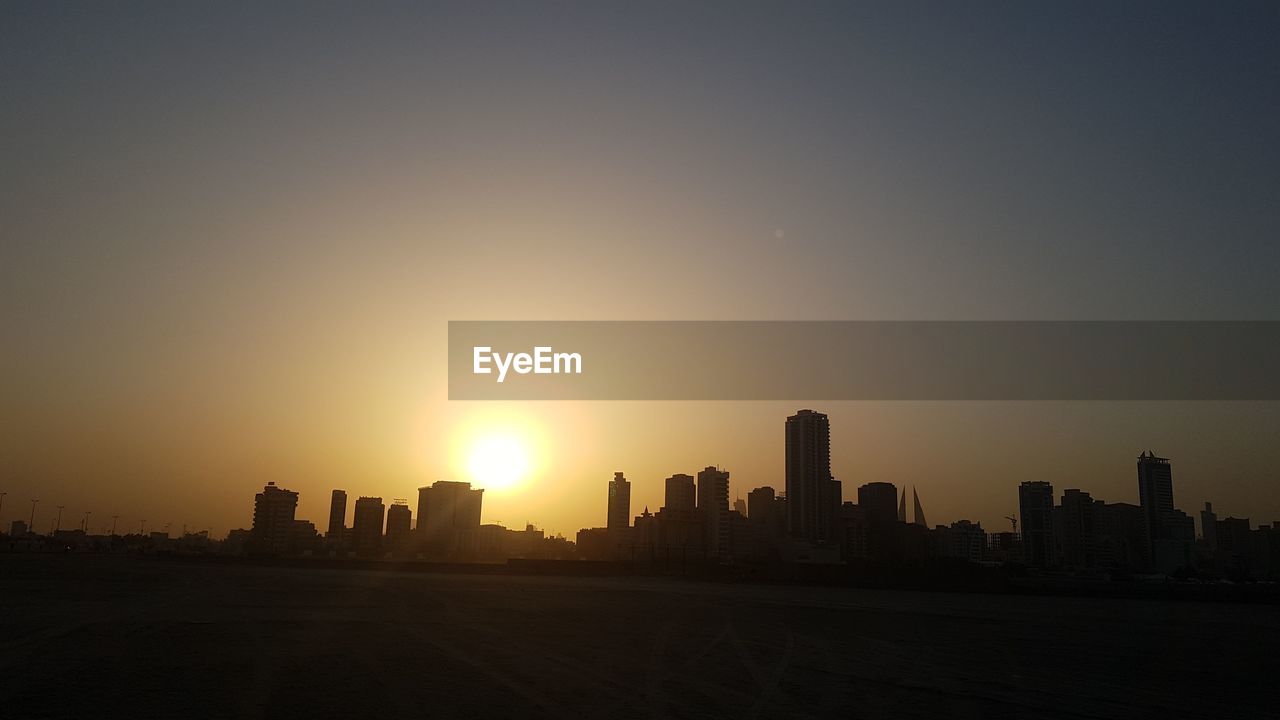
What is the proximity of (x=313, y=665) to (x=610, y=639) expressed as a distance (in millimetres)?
9655

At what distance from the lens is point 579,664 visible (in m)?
20.5

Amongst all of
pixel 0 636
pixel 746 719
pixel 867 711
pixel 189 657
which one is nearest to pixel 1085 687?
pixel 867 711

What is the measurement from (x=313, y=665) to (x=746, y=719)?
427 inches

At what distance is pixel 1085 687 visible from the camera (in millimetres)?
19422

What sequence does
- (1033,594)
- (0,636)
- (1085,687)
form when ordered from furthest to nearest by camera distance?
1. (1033,594)
2. (0,636)
3. (1085,687)

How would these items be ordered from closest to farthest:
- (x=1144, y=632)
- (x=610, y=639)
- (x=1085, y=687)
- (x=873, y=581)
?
(x=1085, y=687) < (x=610, y=639) < (x=1144, y=632) < (x=873, y=581)

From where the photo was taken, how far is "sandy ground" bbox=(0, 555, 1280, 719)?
1555 cm

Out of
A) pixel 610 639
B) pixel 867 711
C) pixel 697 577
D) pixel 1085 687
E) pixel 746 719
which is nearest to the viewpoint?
pixel 746 719

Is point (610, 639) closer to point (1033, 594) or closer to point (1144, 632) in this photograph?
point (1144, 632)

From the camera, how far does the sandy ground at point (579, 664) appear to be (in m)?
15.6

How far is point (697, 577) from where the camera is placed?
103500 millimetres

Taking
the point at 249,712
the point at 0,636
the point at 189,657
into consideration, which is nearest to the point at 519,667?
the point at 249,712

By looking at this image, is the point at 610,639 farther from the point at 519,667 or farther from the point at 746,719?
the point at 746,719

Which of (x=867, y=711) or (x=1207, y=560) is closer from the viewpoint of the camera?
(x=867, y=711)
